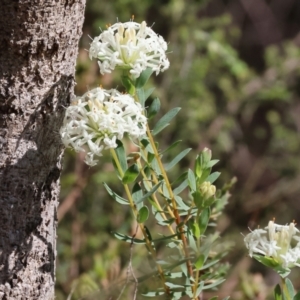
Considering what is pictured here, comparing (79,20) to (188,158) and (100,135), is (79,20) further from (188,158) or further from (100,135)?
(188,158)

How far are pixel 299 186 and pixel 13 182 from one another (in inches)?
76.8

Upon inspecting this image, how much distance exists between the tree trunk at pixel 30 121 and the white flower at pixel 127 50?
0.06 m

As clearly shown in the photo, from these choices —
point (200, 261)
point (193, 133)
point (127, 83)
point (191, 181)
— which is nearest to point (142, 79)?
point (127, 83)

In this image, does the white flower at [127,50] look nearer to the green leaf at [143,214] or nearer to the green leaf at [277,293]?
the green leaf at [143,214]

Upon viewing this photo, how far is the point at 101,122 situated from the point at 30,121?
12 cm

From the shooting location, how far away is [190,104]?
6.89 feet

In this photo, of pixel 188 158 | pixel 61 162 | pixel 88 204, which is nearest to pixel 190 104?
pixel 188 158

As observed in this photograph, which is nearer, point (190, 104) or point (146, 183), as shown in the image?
point (146, 183)

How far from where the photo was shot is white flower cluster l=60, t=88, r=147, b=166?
69 cm

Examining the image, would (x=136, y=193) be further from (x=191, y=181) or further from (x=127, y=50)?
(x=127, y=50)

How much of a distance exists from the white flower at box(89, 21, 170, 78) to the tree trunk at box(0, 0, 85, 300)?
0.19 ft

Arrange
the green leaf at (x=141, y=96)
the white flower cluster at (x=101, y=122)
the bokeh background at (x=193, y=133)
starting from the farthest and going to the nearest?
the bokeh background at (x=193, y=133) → the green leaf at (x=141, y=96) → the white flower cluster at (x=101, y=122)

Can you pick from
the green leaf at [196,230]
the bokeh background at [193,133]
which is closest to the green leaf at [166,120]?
the green leaf at [196,230]

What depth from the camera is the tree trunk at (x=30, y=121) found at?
0.74m
